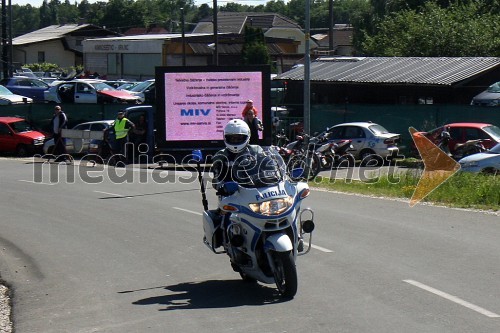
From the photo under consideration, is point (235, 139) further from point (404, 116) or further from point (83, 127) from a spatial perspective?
point (83, 127)

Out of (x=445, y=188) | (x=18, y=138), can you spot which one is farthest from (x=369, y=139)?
(x=18, y=138)

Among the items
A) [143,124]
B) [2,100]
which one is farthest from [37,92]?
[143,124]

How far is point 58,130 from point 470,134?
44.2 ft

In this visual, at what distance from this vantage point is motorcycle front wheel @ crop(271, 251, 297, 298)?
29.3ft

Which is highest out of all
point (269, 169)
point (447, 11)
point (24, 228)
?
point (447, 11)

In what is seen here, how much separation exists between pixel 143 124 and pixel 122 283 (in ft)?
60.5

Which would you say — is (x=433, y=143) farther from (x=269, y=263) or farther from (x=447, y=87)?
(x=269, y=263)

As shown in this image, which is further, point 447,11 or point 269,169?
point 447,11

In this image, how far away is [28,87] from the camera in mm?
49781

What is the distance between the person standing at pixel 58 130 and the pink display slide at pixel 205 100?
454 cm

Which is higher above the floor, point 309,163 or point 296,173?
point 296,173

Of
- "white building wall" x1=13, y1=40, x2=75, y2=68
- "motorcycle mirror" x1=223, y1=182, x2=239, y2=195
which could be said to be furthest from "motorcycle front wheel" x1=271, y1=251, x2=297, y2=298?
"white building wall" x1=13, y1=40, x2=75, y2=68

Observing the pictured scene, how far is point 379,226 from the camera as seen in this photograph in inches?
562

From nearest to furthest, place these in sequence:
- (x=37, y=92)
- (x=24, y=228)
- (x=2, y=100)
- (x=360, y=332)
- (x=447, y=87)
Result: (x=360, y=332) → (x=24, y=228) → (x=447, y=87) → (x=2, y=100) → (x=37, y=92)
